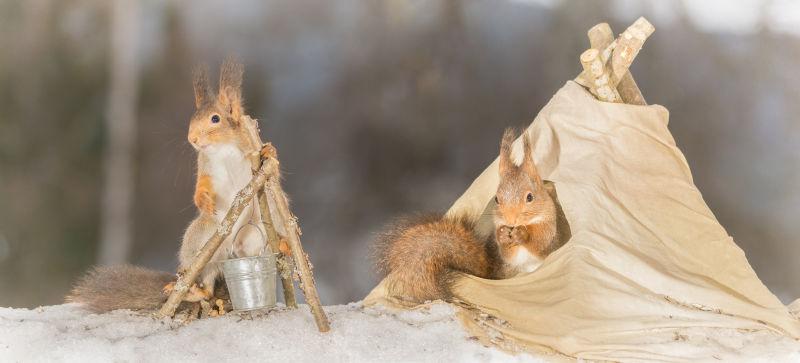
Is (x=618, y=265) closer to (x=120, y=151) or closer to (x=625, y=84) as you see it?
(x=625, y=84)

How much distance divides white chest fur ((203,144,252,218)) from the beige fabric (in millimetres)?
795

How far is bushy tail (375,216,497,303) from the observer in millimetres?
3574

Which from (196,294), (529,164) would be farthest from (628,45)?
(196,294)

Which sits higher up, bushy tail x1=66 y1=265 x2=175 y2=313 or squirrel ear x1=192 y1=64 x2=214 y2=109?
squirrel ear x1=192 y1=64 x2=214 y2=109

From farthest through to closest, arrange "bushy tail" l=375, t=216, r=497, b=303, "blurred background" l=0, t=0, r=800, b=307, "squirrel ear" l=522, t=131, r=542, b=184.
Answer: "blurred background" l=0, t=0, r=800, b=307
"squirrel ear" l=522, t=131, r=542, b=184
"bushy tail" l=375, t=216, r=497, b=303

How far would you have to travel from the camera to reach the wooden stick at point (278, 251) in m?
3.36

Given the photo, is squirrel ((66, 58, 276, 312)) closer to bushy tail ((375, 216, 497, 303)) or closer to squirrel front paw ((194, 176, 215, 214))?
squirrel front paw ((194, 176, 215, 214))

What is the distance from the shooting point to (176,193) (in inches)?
209

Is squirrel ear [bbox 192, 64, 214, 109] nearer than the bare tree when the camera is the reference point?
Yes

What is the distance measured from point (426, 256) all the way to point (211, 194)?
2.93 ft

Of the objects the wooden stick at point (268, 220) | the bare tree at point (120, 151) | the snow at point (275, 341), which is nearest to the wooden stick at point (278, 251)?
Result: the wooden stick at point (268, 220)

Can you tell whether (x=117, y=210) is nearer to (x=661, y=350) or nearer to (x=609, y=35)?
(x=609, y=35)

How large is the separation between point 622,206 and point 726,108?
2.80m

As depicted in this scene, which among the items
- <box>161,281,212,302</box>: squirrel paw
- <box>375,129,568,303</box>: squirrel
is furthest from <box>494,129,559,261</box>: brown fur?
<box>161,281,212,302</box>: squirrel paw
